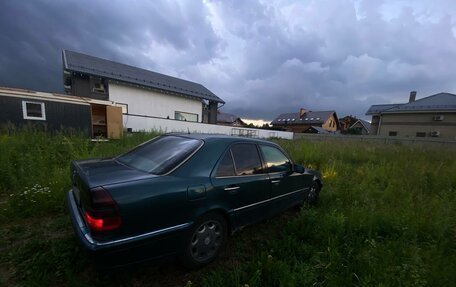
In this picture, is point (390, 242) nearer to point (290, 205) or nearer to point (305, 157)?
point (290, 205)

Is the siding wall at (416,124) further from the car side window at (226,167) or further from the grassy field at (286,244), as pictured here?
the car side window at (226,167)

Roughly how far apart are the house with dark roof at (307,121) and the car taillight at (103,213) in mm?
51866

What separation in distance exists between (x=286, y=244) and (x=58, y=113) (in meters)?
11.9

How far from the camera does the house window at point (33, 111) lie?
9445mm

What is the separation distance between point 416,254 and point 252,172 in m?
2.23

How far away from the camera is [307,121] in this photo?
2088 inches

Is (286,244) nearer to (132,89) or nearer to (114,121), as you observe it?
(114,121)

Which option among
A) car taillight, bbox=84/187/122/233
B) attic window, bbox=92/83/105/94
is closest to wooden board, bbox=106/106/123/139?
attic window, bbox=92/83/105/94

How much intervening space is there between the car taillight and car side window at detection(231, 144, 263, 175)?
1494 millimetres

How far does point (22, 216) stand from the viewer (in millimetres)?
3240

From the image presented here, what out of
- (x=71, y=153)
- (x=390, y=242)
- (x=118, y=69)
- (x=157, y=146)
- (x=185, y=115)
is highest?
(x=118, y=69)

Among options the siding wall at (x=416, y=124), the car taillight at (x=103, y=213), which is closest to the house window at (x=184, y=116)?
the car taillight at (x=103, y=213)

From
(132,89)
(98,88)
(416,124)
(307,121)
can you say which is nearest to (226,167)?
(132,89)

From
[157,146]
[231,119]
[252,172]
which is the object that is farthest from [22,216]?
[231,119]
